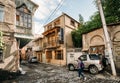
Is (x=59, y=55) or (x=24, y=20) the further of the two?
(x=59, y=55)

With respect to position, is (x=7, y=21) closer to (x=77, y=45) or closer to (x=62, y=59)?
(x=62, y=59)

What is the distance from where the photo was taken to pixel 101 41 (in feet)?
57.3

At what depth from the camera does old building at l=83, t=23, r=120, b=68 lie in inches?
625

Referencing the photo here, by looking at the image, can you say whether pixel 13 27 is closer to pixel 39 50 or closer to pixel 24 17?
pixel 24 17

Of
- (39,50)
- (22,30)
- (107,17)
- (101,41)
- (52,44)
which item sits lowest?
(39,50)

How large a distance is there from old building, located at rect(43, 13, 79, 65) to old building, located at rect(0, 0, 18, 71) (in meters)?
12.7

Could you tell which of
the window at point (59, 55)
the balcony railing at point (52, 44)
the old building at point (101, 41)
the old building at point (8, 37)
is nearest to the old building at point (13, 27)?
the old building at point (8, 37)

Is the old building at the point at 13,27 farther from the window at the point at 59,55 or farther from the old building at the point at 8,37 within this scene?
the window at the point at 59,55

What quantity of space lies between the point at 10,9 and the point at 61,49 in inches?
559

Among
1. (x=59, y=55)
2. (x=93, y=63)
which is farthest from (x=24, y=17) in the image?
(x=59, y=55)

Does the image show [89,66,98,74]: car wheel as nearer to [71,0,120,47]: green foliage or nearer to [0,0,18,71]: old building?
[71,0,120,47]: green foliage

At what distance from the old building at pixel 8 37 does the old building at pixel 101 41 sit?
999 cm

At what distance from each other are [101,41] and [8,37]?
443 inches

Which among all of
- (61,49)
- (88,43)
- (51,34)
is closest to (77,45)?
(61,49)
